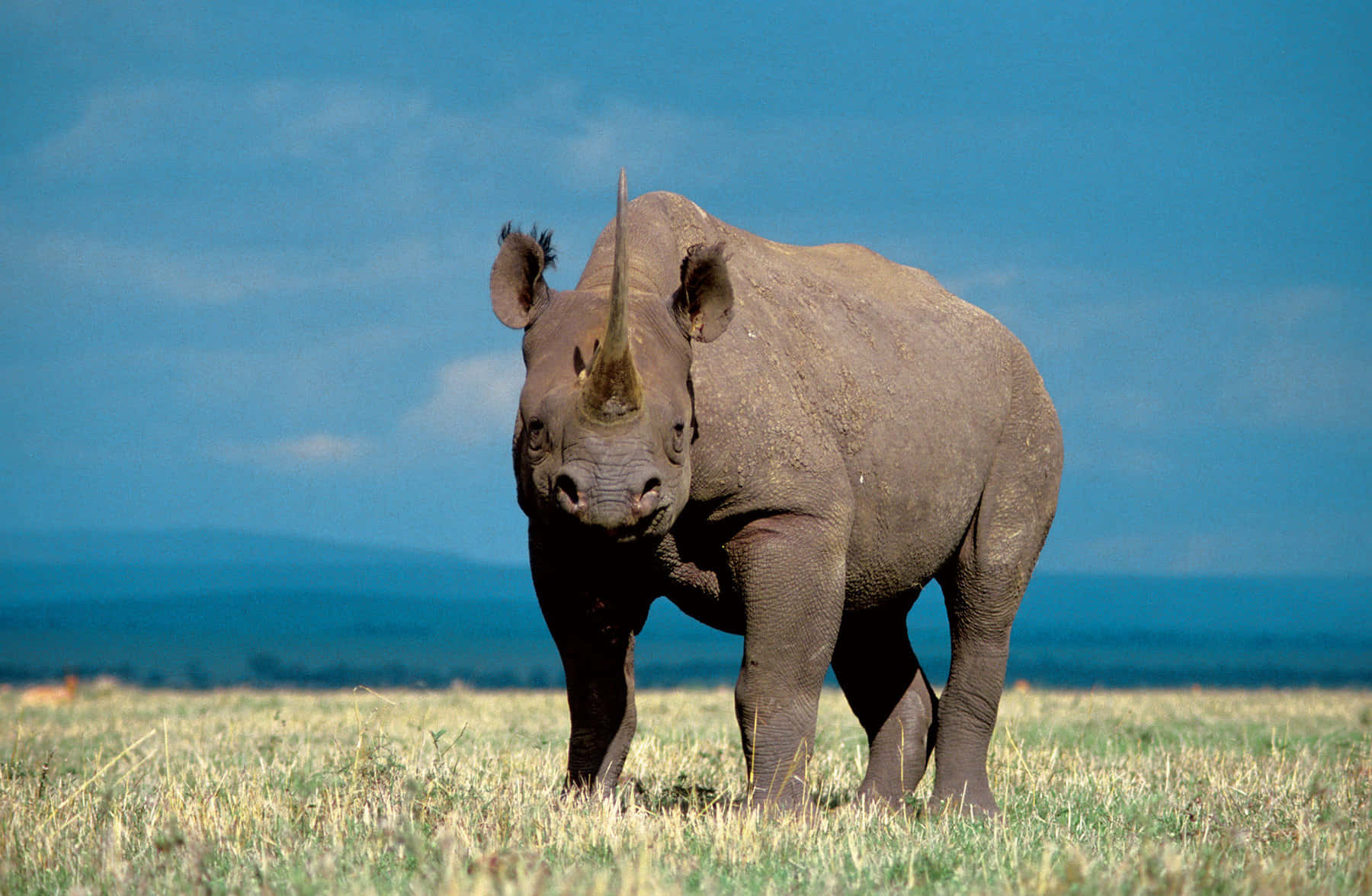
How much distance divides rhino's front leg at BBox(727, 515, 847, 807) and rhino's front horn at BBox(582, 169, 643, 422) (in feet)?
4.35

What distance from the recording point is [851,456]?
7254 mm

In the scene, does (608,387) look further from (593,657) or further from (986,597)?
(986,597)

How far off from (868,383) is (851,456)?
0.49 m

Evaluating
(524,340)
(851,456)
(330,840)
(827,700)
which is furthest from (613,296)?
(827,700)

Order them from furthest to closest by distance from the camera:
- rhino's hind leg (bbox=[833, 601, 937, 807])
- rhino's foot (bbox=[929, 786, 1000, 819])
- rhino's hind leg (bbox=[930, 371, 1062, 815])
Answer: rhino's hind leg (bbox=[833, 601, 937, 807]) → rhino's hind leg (bbox=[930, 371, 1062, 815]) → rhino's foot (bbox=[929, 786, 1000, 819])

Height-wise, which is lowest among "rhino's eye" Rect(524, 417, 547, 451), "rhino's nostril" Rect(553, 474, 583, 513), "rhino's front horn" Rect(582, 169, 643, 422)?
"rhino's nostril" Rect(553, 474, 583, 513)

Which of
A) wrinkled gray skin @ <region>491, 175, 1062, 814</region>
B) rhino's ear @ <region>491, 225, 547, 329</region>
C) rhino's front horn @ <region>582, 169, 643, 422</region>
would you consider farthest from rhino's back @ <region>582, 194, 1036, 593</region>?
rhino's front horn @ <region>582, 169, 643, 422</region>

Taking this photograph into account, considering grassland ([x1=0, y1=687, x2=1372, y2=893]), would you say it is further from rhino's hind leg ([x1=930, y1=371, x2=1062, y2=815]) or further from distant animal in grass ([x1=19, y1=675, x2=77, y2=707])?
distant animal in grass ([x1=19, y1=675, x2=77, y2=707])

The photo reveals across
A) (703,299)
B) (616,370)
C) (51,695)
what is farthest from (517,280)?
(51,695)

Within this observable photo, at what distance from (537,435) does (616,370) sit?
0.49 metres

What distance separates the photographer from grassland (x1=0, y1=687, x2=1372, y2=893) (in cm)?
488

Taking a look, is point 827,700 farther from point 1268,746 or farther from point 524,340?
point 524,340

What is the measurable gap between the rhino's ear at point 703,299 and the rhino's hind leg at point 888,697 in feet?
10.0

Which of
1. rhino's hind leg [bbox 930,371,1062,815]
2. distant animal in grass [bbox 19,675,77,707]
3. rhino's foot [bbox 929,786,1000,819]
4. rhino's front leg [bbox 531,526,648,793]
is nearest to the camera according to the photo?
rhino's front leg [bbox 531,526,648,793]
